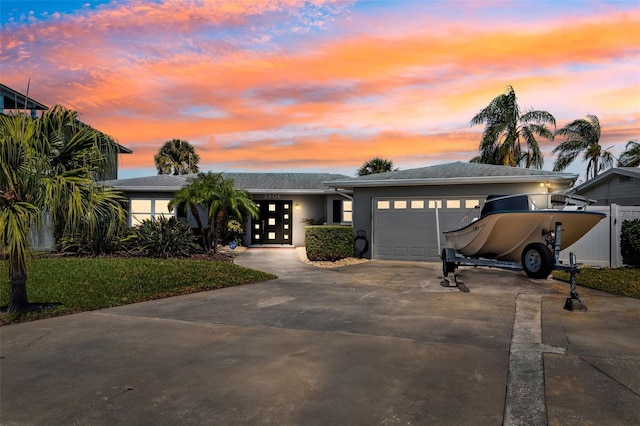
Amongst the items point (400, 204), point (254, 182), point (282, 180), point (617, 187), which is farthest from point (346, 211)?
point (617, 187)

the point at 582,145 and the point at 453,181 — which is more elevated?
the point at 582,145

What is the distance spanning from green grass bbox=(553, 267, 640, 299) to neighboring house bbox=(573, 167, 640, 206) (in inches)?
233

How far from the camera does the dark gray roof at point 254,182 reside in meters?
19.3

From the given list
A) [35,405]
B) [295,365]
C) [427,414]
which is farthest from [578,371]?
[35,405]

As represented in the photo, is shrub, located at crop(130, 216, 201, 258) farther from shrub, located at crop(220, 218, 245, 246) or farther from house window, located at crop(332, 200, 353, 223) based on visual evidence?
house window, located at crop(332, 200, 353, 223)

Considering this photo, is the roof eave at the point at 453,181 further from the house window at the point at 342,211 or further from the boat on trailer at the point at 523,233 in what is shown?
the boat on trailer at the point at 523,233

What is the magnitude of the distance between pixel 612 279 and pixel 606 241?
3.06 metres

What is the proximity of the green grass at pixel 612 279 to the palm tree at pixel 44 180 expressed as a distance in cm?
1027

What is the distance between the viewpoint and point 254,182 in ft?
72.6

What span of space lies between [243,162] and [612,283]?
2606 centimetres

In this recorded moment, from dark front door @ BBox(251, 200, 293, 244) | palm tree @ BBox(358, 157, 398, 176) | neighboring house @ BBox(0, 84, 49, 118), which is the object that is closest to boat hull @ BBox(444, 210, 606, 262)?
dark front door @ BBox(251, 200, 293, 244)

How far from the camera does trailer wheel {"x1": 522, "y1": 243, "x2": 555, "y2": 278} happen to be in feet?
27.9

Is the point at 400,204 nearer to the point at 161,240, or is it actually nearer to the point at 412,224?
the point at 412,224

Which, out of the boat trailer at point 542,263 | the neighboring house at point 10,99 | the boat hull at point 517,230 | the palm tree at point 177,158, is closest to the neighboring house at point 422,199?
the boat trailer at point 542,263
